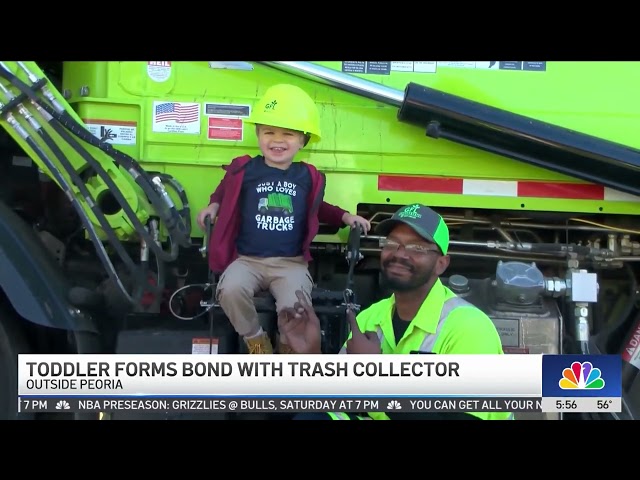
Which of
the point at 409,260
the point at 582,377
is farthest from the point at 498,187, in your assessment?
the point at 582,377

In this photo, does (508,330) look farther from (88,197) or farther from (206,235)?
(88,197)

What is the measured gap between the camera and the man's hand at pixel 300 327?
10.1 feet

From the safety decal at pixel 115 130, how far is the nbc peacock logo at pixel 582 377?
1917 mm

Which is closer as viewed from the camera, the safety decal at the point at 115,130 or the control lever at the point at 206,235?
the control lever at the point at 206,235

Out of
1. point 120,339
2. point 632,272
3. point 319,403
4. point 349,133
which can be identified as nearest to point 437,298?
point 319,403

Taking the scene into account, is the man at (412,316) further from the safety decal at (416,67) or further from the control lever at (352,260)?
the safety decal at (416,67)

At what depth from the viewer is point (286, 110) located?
3.13 m

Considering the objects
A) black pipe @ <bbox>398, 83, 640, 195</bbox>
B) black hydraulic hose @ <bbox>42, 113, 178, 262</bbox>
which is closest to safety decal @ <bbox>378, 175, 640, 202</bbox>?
black pipe @ <bbox>398, 83, 640, 195</bbox>

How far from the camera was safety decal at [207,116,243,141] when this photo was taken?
330 centimetres

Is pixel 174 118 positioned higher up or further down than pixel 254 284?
higher up

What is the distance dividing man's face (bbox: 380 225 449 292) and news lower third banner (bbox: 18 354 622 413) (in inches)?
11.0

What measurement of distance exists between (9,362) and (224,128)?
1.23 m

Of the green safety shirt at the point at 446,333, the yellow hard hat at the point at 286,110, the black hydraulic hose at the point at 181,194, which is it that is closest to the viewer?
the green safety shirt at the point at 446,333

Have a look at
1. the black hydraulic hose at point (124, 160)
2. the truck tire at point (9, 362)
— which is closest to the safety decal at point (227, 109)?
the black hydraulic hose at point (124, 160)
